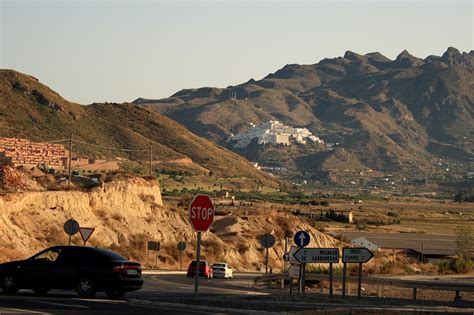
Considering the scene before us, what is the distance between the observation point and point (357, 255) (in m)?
32.1

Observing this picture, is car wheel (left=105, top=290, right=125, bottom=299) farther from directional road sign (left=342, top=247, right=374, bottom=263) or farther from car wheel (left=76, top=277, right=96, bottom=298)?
directional road sign (left=342, top=247, right=374, bottom=263)

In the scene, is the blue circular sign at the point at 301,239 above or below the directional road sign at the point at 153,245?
above

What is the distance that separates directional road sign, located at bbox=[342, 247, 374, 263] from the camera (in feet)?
105

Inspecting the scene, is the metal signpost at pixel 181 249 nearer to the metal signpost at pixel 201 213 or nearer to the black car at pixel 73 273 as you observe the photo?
the black car at pixel 73 273

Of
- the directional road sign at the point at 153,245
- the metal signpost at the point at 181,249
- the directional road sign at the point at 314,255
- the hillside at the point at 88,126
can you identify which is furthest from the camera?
the hillside at the point at 88,126

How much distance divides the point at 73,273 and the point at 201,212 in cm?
611

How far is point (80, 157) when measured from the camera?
151 meters

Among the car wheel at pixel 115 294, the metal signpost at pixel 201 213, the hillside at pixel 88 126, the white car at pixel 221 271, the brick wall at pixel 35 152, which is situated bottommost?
the white car at pixel 221 271

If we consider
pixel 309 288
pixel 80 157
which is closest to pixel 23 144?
pixel 80 157

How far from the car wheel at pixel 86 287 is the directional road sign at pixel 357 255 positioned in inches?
273

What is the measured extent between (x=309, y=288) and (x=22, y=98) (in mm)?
116948

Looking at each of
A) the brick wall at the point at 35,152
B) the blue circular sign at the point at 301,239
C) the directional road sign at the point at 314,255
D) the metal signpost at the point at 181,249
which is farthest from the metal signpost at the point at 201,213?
the brick wall at the point at 35,152

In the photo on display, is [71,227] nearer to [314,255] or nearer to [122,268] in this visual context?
[122,268]

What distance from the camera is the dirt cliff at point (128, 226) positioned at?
211 ft
